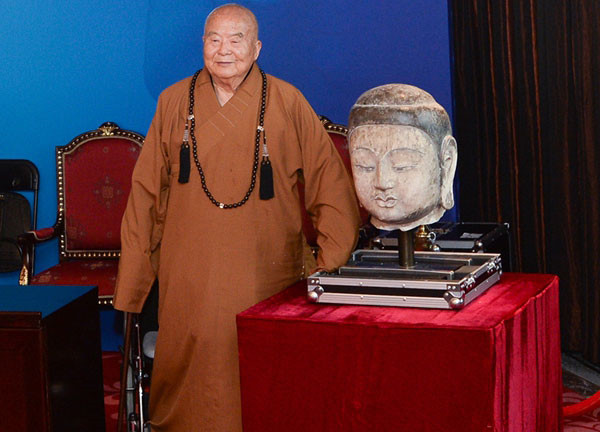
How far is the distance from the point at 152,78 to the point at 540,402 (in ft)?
9.41

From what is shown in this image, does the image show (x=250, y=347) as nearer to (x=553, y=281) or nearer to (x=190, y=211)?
(x=190, y=211)

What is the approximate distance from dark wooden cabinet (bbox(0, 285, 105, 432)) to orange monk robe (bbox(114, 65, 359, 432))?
0.57 feet

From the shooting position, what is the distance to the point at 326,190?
2.54 meters

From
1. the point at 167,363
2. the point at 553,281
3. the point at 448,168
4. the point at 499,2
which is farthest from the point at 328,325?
the point at 499,2

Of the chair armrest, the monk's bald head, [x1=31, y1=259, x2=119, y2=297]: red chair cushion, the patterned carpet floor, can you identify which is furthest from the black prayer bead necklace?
the chair armrest

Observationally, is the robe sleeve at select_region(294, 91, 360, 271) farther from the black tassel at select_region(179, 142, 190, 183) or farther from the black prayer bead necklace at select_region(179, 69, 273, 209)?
the black tassel at select_region(179, 142, 190, 183)

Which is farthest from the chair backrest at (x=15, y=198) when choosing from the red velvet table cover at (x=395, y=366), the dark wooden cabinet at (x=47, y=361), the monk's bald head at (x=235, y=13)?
the red velvet table cover at (x=395, y=366)

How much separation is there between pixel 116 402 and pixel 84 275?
23.5 inches

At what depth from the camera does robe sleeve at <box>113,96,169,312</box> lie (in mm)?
2609

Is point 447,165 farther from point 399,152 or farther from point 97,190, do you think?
point 97,190

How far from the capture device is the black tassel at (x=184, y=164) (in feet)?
8.29

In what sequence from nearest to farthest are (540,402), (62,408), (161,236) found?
(540,402)
(62,408)
(161,236)

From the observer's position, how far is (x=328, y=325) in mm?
1921

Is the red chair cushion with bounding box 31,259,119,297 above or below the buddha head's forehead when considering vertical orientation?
below
